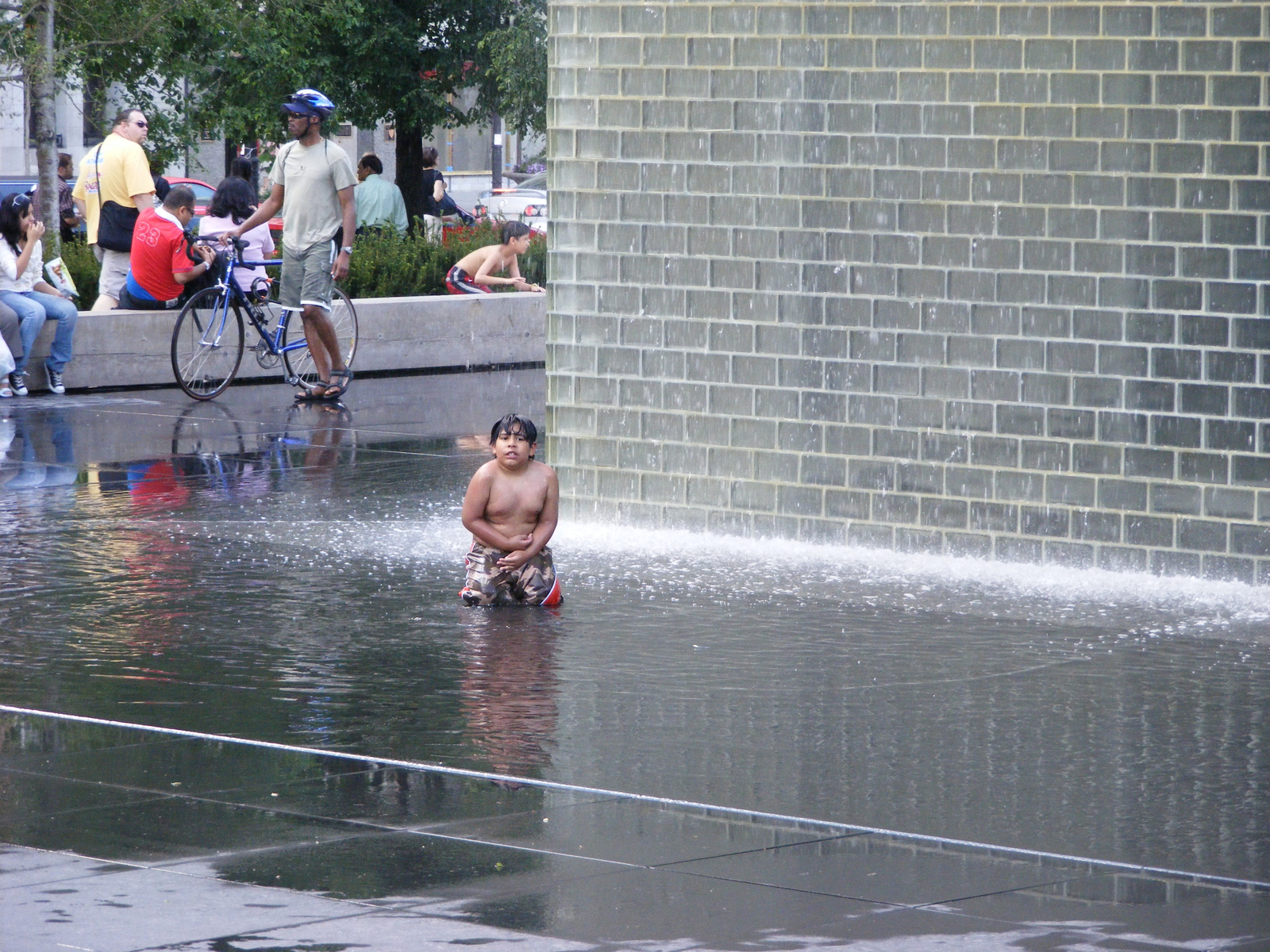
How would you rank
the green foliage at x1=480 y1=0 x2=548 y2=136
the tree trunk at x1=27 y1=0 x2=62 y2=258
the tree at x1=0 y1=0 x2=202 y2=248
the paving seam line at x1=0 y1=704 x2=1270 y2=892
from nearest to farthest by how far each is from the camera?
the paving seam line at x1=0 y1=704 x2=1270 y2=892, the tree trunk at x1=27 y1=0 x2=62 y2=258, the tree at x1=0 y1=0 x2=202 y2=248, the green foliage at x1=480 y1=0 x2=548 y2=136

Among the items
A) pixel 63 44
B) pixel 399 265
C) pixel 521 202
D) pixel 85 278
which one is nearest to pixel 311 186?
pixel 85 278

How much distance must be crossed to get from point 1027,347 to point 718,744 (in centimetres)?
364

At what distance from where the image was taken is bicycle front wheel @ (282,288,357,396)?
55.5 feet

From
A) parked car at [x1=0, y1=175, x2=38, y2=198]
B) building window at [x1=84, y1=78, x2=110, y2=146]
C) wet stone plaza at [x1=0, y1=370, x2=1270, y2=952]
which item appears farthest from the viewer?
parked car at [x1=0, y1=175, x2=38, y2=198]

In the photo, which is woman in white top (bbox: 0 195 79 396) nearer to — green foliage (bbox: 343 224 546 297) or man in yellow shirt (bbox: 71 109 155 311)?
man in yellow shirt (bbox: 71 109 155 311)

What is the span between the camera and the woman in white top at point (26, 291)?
15430mm

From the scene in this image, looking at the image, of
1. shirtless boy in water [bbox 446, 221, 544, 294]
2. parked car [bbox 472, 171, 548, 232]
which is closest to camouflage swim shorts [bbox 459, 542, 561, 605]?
shirtless boy in water [bbox 446, 221, 544, 294]

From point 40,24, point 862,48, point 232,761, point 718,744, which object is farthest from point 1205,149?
point 40,24

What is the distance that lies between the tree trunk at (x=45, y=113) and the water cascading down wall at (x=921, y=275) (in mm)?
9801

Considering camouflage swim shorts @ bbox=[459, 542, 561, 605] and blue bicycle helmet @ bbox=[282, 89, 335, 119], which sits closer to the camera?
camouflage swim shorts @ bbox=[459, 542, 561, 605]

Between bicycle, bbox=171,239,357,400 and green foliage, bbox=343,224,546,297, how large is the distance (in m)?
2.58

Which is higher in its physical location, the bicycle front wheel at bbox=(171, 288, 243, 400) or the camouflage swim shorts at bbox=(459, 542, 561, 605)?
the bicycle front wheel at bbox=(171, 288, 243, 400)

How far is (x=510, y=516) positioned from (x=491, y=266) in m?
10.9

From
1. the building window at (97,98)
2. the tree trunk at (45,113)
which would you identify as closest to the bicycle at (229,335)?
the tree trunk at (45,113)
